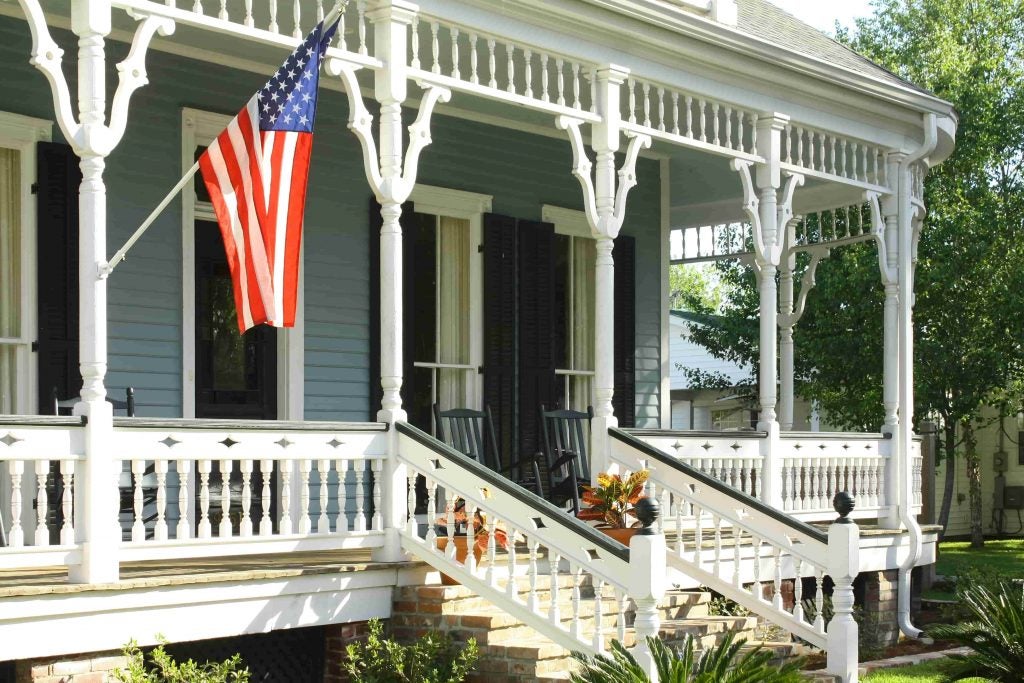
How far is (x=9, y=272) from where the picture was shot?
372 inches

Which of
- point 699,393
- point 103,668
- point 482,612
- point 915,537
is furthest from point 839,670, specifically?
point 699,393

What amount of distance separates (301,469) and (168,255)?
269 centimetres

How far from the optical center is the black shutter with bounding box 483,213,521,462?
12414mm

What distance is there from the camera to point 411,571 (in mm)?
8508

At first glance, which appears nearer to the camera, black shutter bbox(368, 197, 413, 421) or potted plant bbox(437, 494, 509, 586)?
potted plant bbox(437, 494, 509, 586)

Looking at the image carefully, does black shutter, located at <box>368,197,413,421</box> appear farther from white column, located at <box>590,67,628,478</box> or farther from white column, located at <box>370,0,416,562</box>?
white column, located at <box>370,0,416,562</box>

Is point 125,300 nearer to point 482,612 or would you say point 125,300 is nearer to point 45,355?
→ point 45,355

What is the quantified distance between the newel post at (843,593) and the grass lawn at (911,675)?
0.58 metres

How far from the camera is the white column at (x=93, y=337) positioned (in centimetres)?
714

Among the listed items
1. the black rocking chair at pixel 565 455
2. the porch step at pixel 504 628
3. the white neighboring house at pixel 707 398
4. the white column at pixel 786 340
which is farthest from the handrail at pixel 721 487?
the white neighboring house at pixel 707 398

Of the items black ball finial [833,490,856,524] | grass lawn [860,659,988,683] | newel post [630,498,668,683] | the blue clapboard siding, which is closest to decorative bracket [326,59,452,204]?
the blue clapboard siding

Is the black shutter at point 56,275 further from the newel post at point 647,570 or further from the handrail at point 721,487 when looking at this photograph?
the newel post at point 647,570

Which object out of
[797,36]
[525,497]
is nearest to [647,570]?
[525,497]

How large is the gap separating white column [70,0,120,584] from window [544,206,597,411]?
648 centimetres
